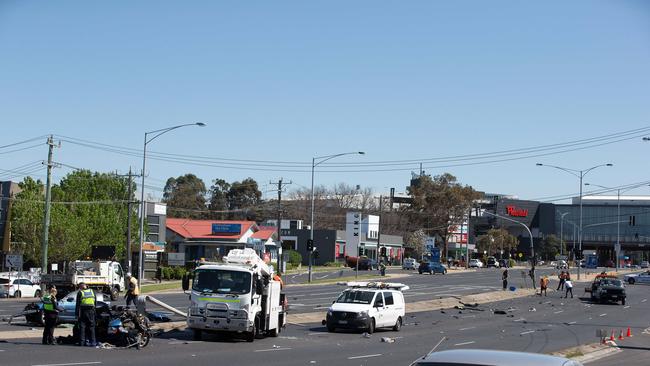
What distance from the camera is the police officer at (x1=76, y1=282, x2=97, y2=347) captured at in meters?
21.5

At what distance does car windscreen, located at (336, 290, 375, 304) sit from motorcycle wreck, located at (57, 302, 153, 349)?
10447 mm

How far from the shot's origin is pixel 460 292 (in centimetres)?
6094

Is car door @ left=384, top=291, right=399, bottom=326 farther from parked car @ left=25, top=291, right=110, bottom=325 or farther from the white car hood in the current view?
parked car @ left=25, top=291, right=110, bottom=325

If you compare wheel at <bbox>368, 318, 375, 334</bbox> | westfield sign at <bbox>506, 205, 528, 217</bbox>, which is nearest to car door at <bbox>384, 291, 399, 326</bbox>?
wheel at <bbox>368, 318, 375, 334</bbox>

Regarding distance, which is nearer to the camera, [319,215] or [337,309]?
[337,309]

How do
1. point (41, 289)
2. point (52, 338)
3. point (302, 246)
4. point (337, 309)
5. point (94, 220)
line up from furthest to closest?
point (302, 246), point (94, 220), point (41, 289), point (337, 309), point (52, 338)

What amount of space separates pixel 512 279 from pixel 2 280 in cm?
5166

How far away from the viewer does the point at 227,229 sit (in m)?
102

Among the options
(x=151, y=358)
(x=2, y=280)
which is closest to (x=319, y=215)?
(x=2, y=280)

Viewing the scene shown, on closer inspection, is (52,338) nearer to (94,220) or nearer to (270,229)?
(94,220)

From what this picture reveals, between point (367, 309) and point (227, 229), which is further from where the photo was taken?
point (227, 229)

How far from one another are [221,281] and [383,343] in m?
5.93

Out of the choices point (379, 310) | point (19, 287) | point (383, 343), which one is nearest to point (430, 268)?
point (19, 287)

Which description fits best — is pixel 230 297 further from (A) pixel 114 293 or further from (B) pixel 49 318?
(A) pixel 114 293
